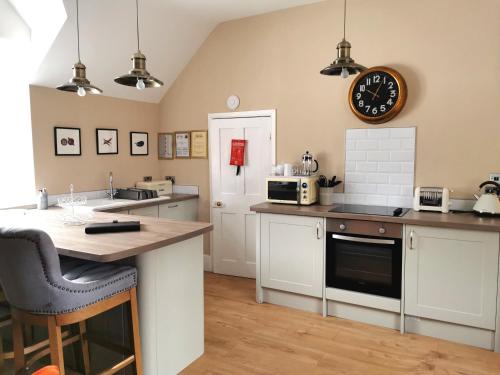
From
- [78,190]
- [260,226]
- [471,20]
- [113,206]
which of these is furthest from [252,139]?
[471,20]

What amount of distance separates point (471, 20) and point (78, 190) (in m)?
4.02

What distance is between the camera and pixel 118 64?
406cm

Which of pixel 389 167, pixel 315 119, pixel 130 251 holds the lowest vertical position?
pixel 130 251

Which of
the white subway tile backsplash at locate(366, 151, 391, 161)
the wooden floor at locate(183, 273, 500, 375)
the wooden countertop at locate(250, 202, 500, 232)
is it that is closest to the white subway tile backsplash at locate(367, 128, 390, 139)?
the white subway tile backsplash at locate(366, 151, 391, 161)

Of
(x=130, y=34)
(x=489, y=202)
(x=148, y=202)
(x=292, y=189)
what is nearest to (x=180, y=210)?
(x=148, y=202)

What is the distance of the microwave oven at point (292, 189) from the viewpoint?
11.6ft

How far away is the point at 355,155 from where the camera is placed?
3672 mm

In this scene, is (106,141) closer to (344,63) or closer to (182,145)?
(182,145)

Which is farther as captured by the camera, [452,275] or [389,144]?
[389,144]

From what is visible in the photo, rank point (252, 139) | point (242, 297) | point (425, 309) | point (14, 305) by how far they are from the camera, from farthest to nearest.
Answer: point (252, 139)
point (242, 297)
point (425, 309)
point (14, 305)

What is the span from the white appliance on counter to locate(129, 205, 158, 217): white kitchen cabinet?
1.48 feet

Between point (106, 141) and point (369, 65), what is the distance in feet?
9.61

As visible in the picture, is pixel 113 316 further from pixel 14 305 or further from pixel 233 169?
pixel 233 169

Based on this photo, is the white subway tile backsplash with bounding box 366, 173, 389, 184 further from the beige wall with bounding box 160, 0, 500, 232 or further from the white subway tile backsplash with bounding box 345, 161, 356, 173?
the beige wall with bounding box 160, 0, 500, 232
